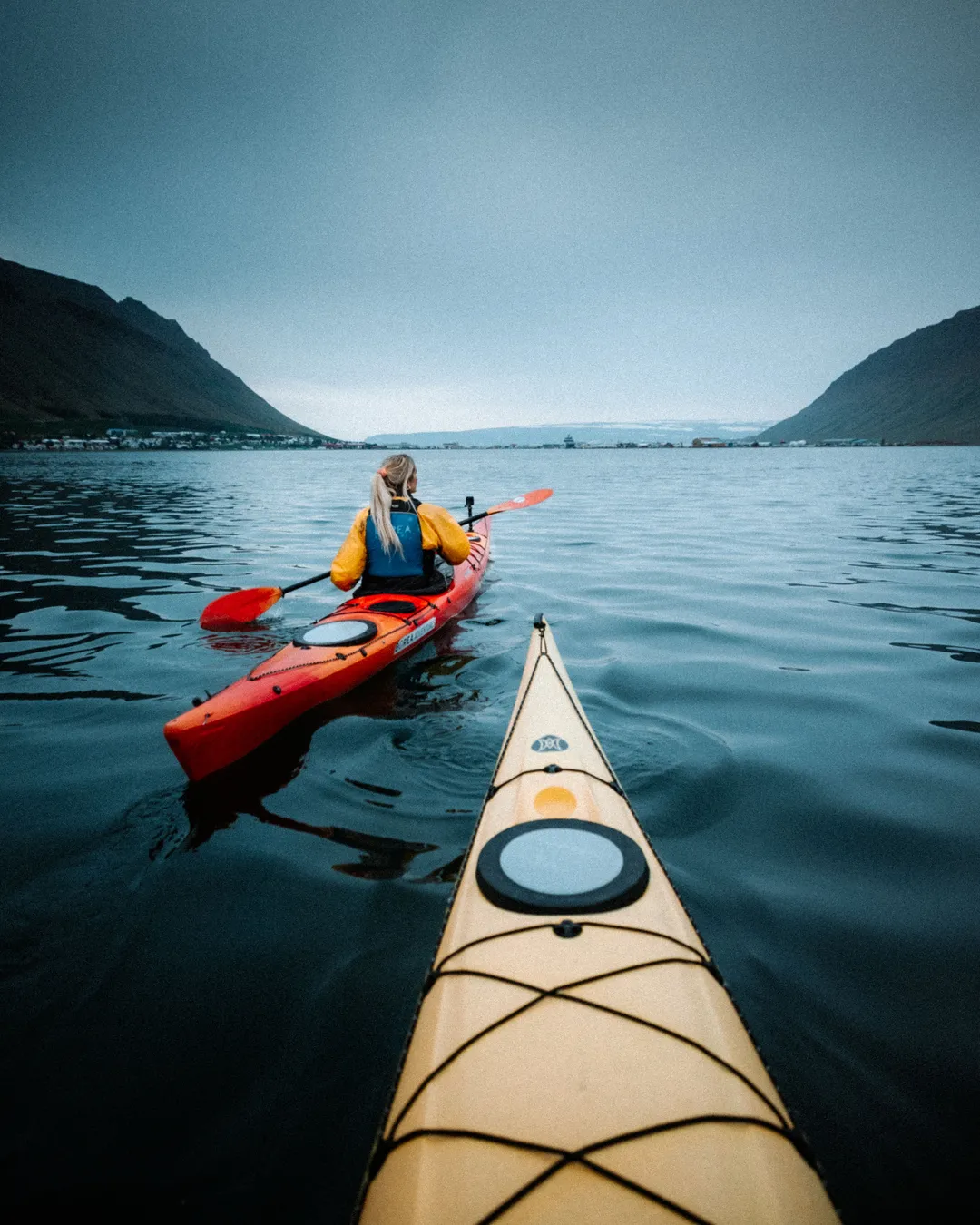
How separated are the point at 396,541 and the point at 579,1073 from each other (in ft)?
16.9

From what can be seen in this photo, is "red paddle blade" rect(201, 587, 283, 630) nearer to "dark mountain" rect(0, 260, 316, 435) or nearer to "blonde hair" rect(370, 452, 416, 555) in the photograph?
"blonde hair" rect(370, 452, 416, 555)

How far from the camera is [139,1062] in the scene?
2184 mm

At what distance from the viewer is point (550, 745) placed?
329cm

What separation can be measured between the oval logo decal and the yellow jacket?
3.31 m

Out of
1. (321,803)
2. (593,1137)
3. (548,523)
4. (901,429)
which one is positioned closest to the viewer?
(593,1137)

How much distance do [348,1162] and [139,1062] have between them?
88cm

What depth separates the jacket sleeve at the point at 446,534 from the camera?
6.36m

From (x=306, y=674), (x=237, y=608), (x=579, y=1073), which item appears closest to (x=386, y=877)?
(x=579, y=1073)

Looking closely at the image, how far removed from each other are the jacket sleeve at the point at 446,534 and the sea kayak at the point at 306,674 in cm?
51

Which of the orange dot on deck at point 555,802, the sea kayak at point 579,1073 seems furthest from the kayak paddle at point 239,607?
the sea kayak at point 579,1073

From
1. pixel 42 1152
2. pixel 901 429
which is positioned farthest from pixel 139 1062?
pixel 901 429

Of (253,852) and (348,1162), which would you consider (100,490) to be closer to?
(253,852)

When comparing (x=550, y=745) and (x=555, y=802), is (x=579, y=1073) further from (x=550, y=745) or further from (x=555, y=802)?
(x=550, y=745)

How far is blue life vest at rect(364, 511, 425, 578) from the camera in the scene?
616 cm
